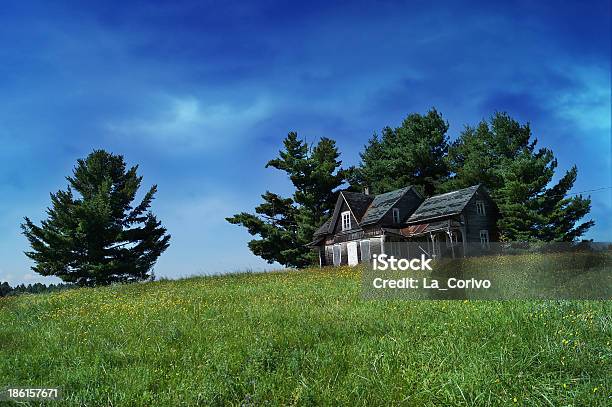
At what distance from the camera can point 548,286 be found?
44.4 feet

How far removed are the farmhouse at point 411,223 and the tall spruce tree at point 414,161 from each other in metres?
9.92

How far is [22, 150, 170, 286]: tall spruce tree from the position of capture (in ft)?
130

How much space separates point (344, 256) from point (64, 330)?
32424 millimetres

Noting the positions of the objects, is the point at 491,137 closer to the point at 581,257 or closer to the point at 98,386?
the point at 581,257

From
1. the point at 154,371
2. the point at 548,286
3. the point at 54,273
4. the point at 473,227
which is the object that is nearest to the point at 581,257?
the point at 548,286

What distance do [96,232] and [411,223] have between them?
28.8 meters

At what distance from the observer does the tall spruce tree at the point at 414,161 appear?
1977 inches

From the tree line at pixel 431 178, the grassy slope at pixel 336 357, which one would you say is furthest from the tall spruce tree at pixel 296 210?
the grassy slope at pixel 336 357

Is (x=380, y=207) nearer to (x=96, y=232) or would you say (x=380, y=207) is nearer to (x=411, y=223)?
(x=411, y=223)

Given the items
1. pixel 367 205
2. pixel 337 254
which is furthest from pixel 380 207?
pixel 337 254

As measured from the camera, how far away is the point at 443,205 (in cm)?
3706

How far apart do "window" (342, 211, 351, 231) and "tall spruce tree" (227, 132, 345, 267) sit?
5.59m

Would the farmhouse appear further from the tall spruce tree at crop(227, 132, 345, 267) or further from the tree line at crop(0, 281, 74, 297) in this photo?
the tree line at crop(0, 281, 74, 297)

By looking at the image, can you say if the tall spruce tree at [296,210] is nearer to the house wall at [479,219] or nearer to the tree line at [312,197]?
the tree line at [312,197]
